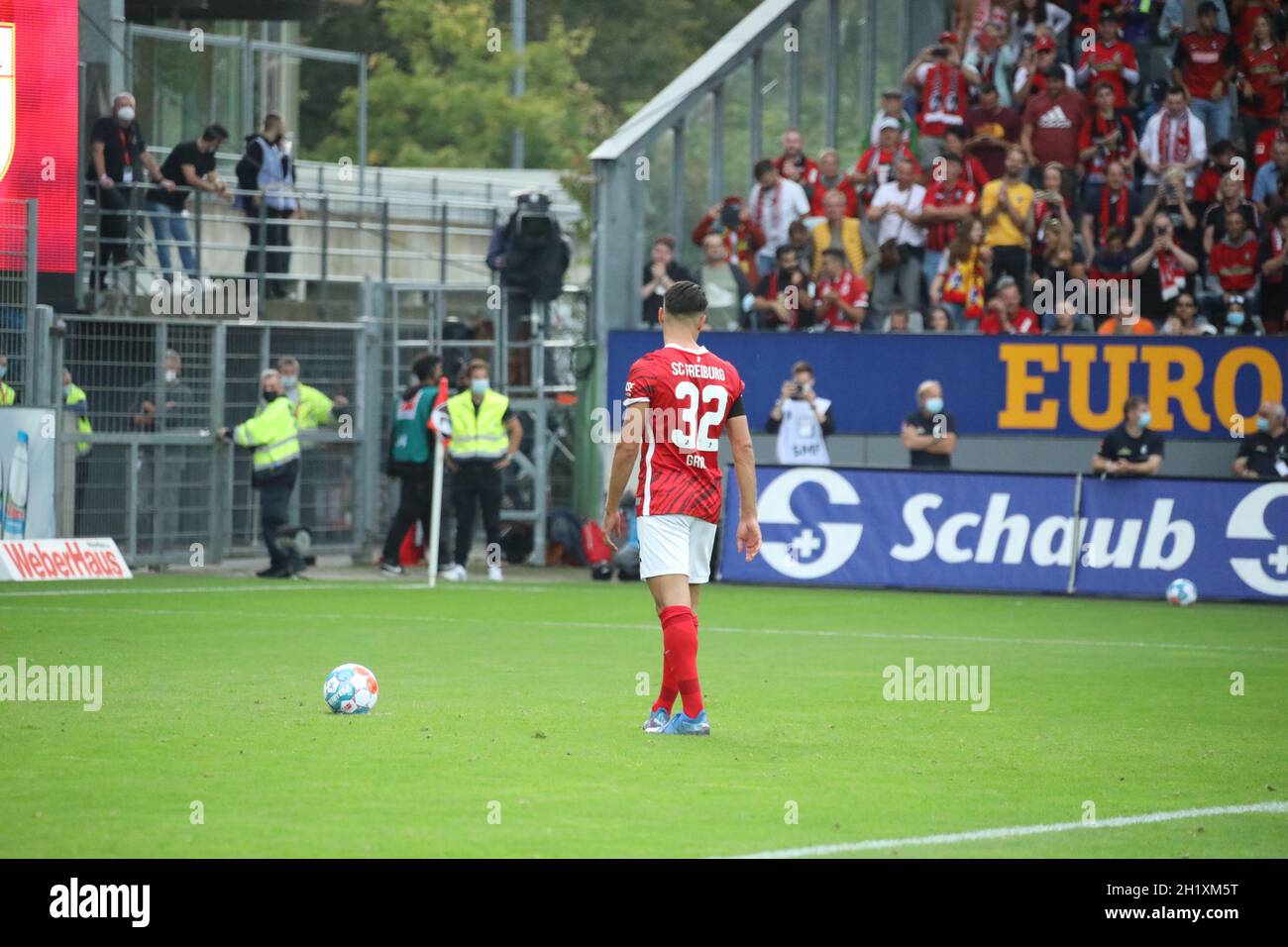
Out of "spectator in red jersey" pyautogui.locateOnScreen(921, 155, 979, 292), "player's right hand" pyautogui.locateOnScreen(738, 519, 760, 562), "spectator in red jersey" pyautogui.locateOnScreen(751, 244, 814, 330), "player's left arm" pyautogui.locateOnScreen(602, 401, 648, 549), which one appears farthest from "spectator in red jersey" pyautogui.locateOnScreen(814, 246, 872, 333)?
"player's left arm" pyautogui.locateOnScreen(602, 401, 648, 549)

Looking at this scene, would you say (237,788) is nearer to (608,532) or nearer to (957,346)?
(608,532)

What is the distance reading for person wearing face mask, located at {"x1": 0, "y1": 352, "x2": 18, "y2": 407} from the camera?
21875 millimetres

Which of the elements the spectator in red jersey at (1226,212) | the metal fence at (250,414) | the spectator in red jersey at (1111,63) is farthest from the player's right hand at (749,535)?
the spectator in red jersey at (1111,63)

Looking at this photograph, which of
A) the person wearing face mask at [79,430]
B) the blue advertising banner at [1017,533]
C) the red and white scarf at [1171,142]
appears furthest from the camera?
the red and white scarf at [1171,142]

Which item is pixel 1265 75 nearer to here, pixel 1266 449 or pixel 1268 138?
pixel 1268 138

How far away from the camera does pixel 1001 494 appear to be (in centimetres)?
2278

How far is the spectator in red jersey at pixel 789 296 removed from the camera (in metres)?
25.9

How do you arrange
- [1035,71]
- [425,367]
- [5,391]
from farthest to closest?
[1035,71]
[425,367]
[5,391]

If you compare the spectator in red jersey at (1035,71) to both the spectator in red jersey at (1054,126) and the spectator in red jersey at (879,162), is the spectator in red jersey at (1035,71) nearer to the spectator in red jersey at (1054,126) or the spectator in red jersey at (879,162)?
the spectator in red jersey at (1054,126)

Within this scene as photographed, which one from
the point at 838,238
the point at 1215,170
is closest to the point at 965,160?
the point at 838,238

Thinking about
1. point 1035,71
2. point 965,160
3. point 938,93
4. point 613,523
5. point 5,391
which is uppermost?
point 1035,71

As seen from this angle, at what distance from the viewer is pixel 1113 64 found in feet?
86.8

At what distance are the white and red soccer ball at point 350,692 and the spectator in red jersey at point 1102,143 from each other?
16582mm

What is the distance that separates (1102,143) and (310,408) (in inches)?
411
